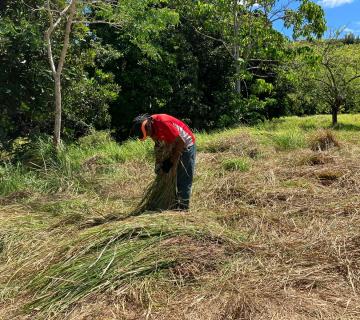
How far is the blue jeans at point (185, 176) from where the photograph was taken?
4.59 metres

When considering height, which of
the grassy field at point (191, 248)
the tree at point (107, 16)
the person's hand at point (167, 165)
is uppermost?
the tree at point (107, 16)

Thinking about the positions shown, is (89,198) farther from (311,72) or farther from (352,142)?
(311,72)

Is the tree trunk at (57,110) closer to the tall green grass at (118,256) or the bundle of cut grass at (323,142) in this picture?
the tall green grass at (118,256)

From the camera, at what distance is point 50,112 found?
27.6ft

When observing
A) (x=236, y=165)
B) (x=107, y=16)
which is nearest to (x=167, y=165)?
(x=236, y=165)

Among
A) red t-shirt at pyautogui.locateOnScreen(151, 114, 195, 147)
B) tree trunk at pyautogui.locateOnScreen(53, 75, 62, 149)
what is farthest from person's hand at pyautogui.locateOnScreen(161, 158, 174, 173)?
tree trunk at pyautogui.locateOnScreen(53, 75, 62, 149)

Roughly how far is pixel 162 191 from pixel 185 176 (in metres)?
0.27

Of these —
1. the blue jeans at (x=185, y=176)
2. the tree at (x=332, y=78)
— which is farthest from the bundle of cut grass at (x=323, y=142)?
the tree at (x=332, y=78)

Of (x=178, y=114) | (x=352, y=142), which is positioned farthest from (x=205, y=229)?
(x=178, y=114)

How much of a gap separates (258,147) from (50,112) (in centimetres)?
362

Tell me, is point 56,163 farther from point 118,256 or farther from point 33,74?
point 118,256

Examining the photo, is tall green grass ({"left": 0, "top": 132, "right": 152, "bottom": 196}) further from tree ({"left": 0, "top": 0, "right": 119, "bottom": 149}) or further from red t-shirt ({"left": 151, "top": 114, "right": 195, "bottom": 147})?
red t-shirt ({"left": 151, "top": 114, "right": 195, "bottom": 147})

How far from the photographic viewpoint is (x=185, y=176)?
15.3 feet

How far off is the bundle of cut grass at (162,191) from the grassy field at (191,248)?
237 mm
